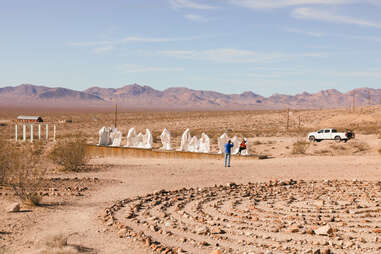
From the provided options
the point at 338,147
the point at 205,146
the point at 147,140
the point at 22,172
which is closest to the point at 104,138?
the point at 147,140

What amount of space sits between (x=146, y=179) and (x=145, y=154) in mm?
8425

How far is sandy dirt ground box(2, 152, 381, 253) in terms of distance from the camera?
9.02 metres

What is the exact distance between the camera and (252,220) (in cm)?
1066

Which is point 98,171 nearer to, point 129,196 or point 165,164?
point 165,164

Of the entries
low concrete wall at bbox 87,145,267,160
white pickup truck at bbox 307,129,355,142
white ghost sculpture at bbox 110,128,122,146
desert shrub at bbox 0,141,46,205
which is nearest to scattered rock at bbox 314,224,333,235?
desert shrub at bbox 0,141,46,205

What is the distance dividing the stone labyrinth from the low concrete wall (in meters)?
9.23

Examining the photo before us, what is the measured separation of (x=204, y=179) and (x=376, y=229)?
334 inches

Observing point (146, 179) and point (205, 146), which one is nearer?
point (146, 179)

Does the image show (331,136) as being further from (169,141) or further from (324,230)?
(324,230)

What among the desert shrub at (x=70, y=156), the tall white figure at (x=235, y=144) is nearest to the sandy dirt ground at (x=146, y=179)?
the desert shrub at (x=70, y=156)

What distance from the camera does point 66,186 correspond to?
1539 centimetres

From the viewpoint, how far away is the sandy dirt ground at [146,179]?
29.6 ft

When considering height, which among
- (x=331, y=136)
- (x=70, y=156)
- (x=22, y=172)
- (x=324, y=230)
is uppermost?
(x=331, y=136)

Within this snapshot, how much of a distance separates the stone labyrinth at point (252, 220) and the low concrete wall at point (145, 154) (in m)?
9.23
